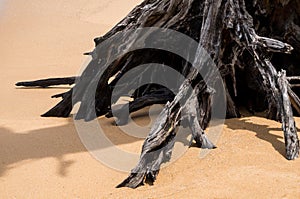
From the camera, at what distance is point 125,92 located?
5.27 metres

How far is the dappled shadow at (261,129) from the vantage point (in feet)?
12.2

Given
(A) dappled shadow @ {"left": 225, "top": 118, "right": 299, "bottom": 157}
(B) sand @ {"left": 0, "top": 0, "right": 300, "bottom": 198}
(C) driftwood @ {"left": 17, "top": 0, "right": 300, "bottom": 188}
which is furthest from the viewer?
(A) dappled shadow @ {"left": 225, "top": 118, "right": 299, "bottom": 157}

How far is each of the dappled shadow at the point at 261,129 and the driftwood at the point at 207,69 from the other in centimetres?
11

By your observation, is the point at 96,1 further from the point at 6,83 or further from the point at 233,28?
the point at 233,28

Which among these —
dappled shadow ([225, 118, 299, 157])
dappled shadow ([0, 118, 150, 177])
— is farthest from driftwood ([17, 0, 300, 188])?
dappled shadow ([0, 118, 150, 177])

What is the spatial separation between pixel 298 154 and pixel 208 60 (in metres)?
1.10

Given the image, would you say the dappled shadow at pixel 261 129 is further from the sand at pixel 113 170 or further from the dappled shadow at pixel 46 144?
the dappled shadow at pixel 46 144

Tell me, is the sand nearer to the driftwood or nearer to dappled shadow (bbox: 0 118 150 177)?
dappled shadow (bbox: 0 118 150 177)

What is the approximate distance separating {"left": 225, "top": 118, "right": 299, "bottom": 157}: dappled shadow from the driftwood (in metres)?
0.11

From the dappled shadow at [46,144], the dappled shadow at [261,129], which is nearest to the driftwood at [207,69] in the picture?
the dappled shadow at [261,129]

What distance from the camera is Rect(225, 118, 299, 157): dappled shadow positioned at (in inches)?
147

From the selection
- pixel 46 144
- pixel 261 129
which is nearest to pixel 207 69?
pixel 261 129

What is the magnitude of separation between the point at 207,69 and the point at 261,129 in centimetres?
68

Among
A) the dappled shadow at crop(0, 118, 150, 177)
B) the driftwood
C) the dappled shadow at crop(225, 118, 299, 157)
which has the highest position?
the driftwood
